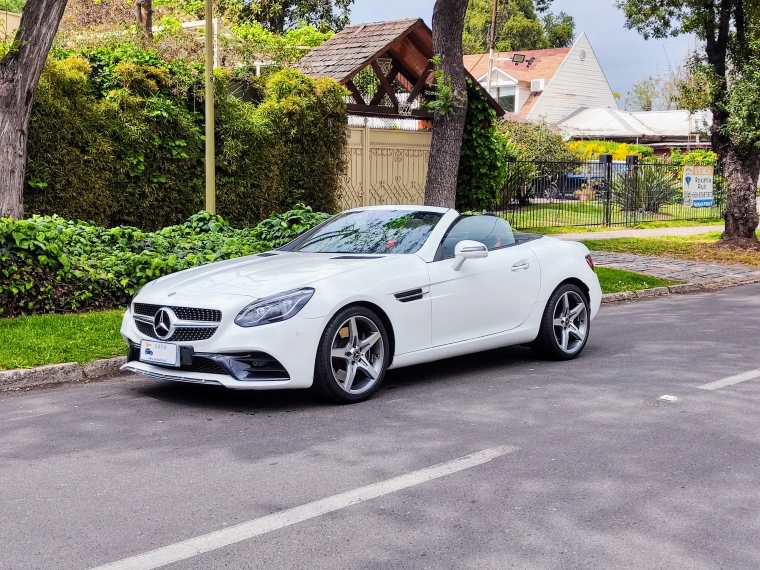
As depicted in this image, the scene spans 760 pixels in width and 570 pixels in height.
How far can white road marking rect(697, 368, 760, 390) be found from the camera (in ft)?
23.8

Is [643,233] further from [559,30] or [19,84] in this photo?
[559,30]

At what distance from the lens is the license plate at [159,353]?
21.5 ft

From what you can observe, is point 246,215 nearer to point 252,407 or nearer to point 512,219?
point 512,219

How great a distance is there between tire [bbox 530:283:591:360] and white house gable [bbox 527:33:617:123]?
41545 millimetres

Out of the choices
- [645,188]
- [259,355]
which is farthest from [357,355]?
[645,188]

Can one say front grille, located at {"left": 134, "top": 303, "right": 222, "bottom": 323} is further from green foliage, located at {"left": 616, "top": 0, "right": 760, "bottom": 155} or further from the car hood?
green foliage, located at {"left": 616, "top": 0, "right": 760, "bottom": 155}

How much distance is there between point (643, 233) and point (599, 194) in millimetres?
2251

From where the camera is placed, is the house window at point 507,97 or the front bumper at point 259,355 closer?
the front bumper at point 259,355

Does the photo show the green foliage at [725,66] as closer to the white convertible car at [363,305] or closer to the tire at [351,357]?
the white convertible car at [363,305]

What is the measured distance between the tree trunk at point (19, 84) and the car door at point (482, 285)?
6167 millimetres

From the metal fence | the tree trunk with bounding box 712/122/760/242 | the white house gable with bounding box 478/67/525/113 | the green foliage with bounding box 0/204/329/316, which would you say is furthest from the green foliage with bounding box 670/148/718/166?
the green foliage with bounding box 0/204/329/316

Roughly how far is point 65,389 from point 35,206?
22.2 ft

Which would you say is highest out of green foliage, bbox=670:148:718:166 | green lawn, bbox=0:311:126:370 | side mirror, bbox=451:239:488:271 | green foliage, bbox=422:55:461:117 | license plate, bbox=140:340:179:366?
green foliage, bbox=670:148:718:166

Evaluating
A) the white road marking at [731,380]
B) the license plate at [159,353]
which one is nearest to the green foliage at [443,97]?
the white road marking at [731,380]
